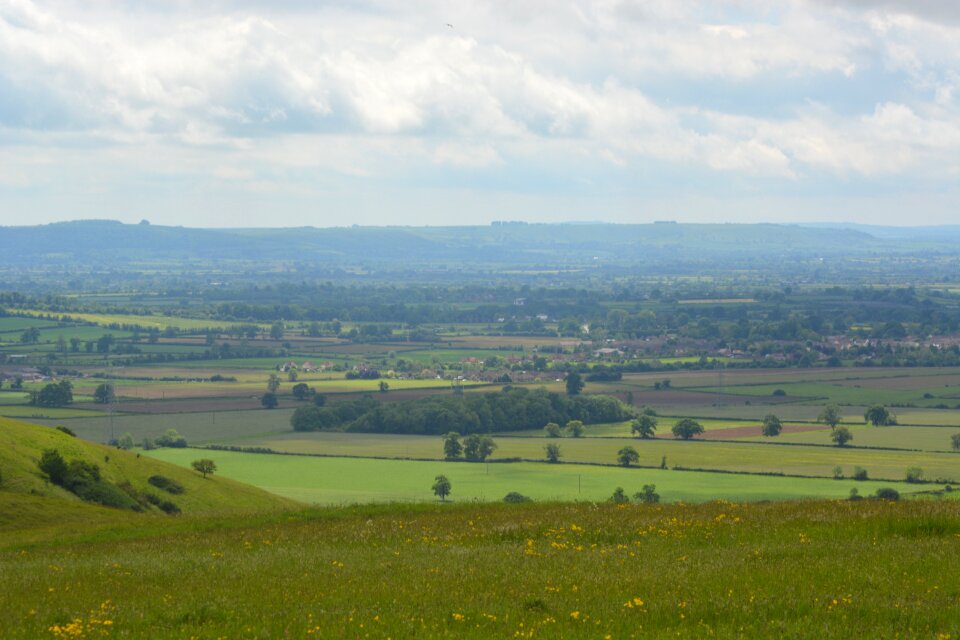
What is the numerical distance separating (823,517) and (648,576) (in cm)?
771

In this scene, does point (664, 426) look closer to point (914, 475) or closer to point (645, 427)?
point (645, 427)

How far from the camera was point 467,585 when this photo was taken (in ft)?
67.9

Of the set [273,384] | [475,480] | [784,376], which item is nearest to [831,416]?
[475,480]

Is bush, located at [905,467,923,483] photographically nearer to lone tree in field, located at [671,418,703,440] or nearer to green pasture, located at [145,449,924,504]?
green pasture, located at [145,449,924,504]

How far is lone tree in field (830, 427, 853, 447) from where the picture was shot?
345 feet

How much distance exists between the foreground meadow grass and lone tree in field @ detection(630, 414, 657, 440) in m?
85.0

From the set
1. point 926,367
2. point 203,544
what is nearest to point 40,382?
point 926,367

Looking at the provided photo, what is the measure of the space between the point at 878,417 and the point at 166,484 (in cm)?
8286

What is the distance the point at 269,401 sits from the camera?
14038cm

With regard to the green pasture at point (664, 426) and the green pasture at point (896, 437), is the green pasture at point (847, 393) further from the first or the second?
the green pasture at point (896, 437)

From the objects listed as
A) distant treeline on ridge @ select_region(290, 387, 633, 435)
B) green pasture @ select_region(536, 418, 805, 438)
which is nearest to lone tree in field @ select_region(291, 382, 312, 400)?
distant treeline on ridge @ select_region(290, 387, 633, 435)

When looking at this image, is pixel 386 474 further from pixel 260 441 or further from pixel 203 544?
pixel 203 544

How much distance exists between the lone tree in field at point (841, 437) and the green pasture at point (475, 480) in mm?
20191

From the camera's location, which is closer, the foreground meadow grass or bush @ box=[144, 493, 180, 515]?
the foreground meadow grass
